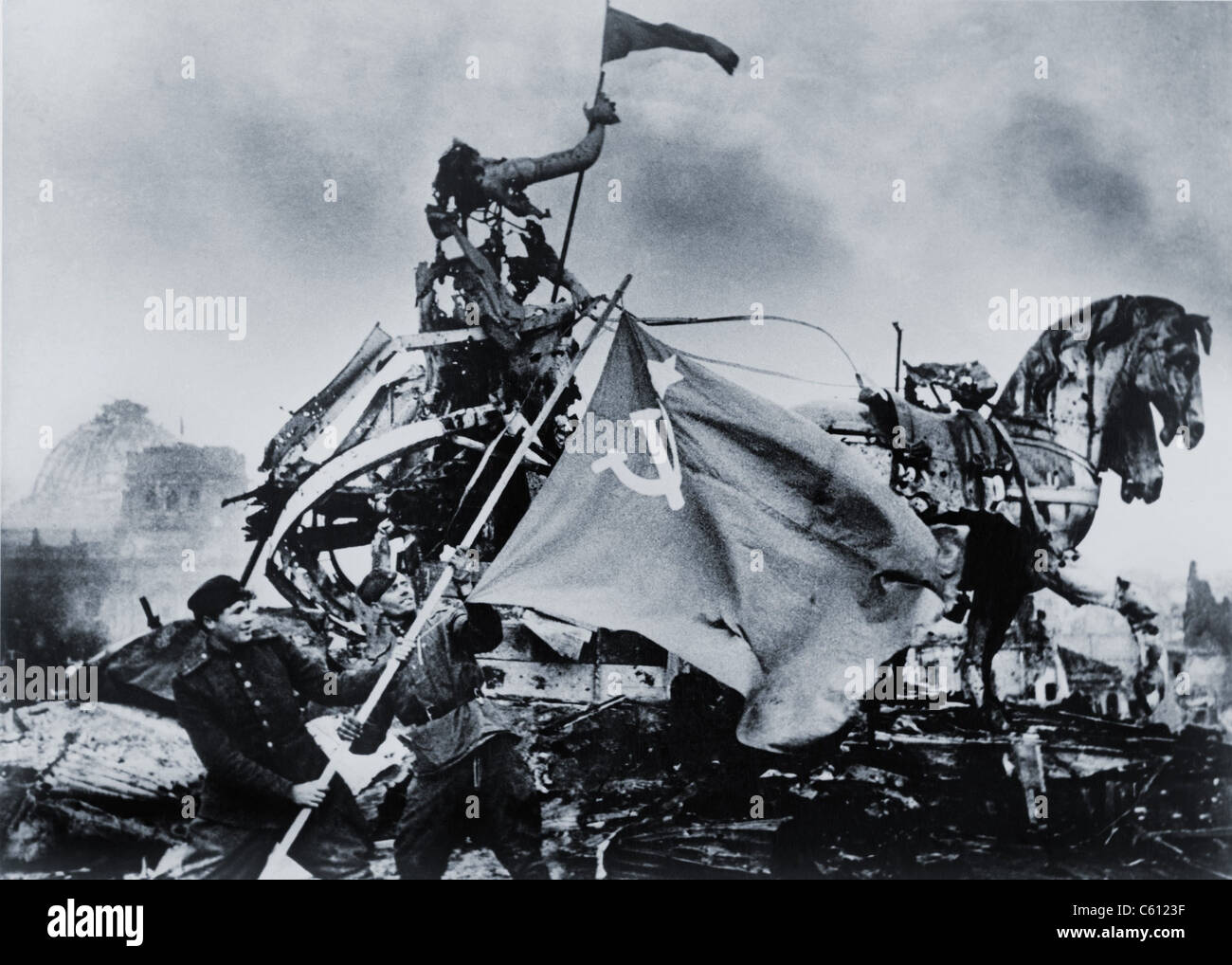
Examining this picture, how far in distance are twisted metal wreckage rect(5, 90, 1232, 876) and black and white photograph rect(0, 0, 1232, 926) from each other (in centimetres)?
2

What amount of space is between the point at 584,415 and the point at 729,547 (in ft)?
2.64

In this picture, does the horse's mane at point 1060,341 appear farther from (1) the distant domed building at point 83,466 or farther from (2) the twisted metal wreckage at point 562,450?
(1) the distant domed building at point 83,466

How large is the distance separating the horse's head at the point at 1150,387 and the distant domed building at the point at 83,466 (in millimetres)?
4408

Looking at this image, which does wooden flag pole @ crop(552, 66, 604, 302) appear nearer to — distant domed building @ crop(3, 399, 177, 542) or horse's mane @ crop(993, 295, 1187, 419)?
distant domed building @ crop(3, 399, 177, 542)

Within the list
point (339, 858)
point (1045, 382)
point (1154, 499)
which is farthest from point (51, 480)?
point (1154, 499)

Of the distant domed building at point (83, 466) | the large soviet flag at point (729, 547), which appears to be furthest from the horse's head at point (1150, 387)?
the distant domed building at point (83, 466)

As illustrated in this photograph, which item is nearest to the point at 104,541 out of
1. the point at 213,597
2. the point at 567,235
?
the point at 213,597

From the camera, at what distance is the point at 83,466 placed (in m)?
4.98

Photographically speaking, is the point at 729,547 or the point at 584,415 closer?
the point at 729,547

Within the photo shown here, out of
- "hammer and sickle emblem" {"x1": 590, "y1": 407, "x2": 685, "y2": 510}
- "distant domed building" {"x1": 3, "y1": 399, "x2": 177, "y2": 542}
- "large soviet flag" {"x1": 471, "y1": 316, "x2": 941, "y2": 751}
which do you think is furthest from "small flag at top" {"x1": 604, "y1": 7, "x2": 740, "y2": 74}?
"distant domed building" {"x1": 3, "y1": 399, "x2": 177, "y2": 542}

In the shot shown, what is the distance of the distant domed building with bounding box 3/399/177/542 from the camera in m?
4.96

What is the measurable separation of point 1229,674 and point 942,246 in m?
2.41

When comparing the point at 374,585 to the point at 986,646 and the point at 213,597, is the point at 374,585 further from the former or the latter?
the point at 986,646
